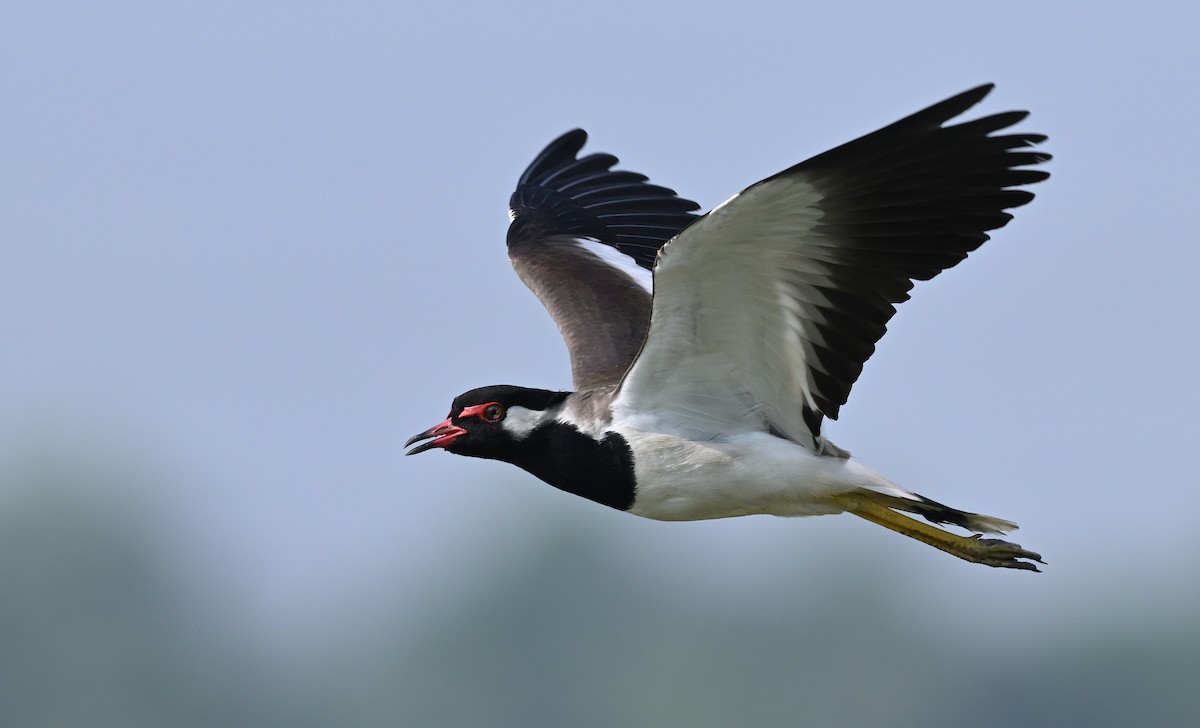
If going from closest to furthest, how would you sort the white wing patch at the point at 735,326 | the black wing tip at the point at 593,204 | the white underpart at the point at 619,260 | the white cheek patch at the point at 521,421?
the white wing patch at the point at 735,326
the white cheek patch at the point at 521,421
the white underpart at the point at 619,260
the black wing tip at the point at 593,204

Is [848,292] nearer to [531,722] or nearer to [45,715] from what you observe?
[45,715]

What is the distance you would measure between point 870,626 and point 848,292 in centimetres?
9146

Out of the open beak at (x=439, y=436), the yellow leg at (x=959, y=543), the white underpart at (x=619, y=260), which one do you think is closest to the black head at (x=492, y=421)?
the open beak at (x=439, y=436)

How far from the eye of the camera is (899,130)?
433 inches

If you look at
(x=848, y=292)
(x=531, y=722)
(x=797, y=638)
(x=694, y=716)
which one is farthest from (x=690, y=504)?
(x=797, y=638)

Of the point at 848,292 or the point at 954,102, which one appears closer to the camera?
the point at 954,102

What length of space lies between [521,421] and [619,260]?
3.52 m

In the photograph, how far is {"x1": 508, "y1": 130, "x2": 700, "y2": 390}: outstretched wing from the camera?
47.6 ft

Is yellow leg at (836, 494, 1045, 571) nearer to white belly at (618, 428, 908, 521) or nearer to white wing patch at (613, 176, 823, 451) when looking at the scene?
white belly at (618, 428, 908, 521)

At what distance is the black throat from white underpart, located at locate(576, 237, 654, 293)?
294 centimetres

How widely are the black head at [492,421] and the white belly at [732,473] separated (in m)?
0.64

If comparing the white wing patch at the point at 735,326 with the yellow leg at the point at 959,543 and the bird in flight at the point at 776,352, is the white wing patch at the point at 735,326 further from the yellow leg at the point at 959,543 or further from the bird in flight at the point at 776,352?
the yellow leg at the point at 959,543

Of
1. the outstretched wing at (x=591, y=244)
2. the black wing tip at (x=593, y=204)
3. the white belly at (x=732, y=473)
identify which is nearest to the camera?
the white belly at (x=732, y=473)

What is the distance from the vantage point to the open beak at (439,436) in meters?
12.9
